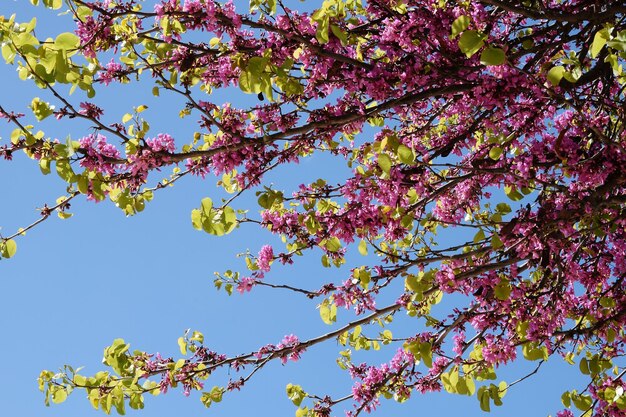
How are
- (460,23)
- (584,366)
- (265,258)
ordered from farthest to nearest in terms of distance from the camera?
(265,258) → (584,366) → (460,23)

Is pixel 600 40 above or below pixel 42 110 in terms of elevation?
below

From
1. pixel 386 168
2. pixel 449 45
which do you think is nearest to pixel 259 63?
pixel 386 168

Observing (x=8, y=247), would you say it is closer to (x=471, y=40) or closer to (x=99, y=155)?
(x=99, y=155)

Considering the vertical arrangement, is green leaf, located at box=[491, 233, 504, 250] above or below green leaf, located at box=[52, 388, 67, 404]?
below

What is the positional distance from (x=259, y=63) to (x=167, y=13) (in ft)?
2.26

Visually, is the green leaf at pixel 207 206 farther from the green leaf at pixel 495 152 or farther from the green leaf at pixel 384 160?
the green leaf at pixel 495 152

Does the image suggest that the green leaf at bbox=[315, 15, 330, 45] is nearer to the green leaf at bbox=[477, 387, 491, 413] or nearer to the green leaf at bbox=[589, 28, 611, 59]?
the green leaf at bbox=[589, 28, 611, 59]

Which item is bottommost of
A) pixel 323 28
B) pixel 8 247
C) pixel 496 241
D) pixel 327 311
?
pixel 496 241

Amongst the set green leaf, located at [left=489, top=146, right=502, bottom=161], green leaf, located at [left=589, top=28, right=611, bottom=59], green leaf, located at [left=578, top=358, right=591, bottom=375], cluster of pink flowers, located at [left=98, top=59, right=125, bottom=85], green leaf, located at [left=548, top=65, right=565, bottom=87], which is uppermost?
cluster of pink flowers, located at [left=98, top=59, right=125, bottom=85]

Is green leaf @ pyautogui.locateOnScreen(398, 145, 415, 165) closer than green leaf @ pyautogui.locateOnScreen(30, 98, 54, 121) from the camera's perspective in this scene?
Yes

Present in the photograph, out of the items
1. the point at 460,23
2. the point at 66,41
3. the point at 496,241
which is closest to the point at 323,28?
the point at 460,23

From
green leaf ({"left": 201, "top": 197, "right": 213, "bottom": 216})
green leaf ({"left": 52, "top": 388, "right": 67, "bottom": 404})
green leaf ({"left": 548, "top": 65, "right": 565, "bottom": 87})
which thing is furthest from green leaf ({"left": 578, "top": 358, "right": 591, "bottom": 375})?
green leaf ({"left": 52, "top": 388, "right": 67, "bottom": 404})

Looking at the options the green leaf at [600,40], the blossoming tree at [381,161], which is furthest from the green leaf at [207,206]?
the green leaf at [600,40]

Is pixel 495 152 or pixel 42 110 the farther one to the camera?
pixel 495 152
